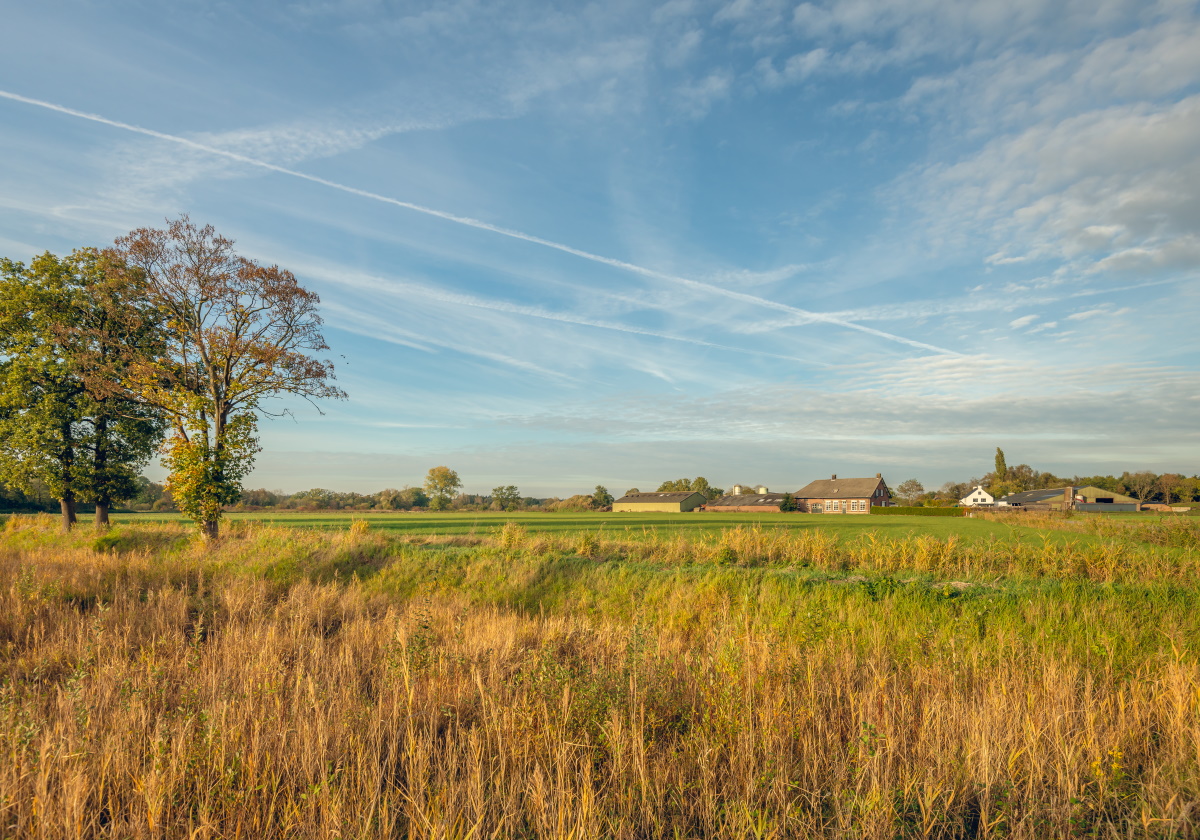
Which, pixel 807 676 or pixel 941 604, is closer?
pixel 807 676

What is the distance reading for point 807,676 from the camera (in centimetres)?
571

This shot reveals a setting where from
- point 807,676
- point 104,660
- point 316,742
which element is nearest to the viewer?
point 316,742

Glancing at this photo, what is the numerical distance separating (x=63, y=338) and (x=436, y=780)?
31543 millimetres

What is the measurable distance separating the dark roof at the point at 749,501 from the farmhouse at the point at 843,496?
4.49 metres

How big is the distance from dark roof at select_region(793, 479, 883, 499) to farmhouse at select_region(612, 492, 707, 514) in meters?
19.2

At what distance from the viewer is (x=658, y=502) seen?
10069 centimetres

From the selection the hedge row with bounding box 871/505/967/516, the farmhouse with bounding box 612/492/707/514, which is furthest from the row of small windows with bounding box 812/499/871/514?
the farmhouse with bounding box 612/492/707/514

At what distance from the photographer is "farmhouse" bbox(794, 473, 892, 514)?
92.6 metres

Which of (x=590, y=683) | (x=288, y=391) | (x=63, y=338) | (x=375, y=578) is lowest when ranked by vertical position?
(x=375, y=578)

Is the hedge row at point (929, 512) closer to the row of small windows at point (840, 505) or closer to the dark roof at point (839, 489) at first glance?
the row of small windows at point (840, 505)

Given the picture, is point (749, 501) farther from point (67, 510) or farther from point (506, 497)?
point (67, 510)

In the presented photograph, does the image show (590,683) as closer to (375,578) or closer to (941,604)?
(941,604)

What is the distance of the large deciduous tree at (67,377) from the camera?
23938mm

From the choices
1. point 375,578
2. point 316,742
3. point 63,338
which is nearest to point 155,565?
point 375,578
